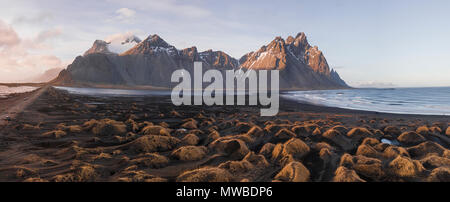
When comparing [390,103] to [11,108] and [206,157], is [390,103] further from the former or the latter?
[11,108]

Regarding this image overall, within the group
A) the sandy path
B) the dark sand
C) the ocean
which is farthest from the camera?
the ocean

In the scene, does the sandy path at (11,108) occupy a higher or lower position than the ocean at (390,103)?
higher

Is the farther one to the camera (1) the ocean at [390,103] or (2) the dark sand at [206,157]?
(1) the ocean at [390,103]

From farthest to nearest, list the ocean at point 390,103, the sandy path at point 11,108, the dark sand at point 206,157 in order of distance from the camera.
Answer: the ocean at point 390,103, the sandy path at point 11,108, the dark sand at point 206,157

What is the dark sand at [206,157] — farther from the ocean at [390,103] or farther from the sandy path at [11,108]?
the ocean at [390,103]

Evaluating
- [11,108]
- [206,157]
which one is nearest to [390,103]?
[206,157]

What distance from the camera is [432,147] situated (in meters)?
8.74

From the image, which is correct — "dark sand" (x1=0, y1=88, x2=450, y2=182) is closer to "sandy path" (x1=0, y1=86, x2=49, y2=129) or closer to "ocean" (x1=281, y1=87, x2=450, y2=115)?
"sandy path" (x1=0, y1=86, x2=49, y2=129)

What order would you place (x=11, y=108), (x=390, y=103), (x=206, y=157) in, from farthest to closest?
(x=390, y=103) → (x=11, y=108) → (x=206, y=157)

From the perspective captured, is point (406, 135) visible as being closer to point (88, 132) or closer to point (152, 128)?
point (152, 128)

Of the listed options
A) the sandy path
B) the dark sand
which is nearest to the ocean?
the dark sand

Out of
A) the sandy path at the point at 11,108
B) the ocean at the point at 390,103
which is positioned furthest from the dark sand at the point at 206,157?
the ocean at the point at 390,103
